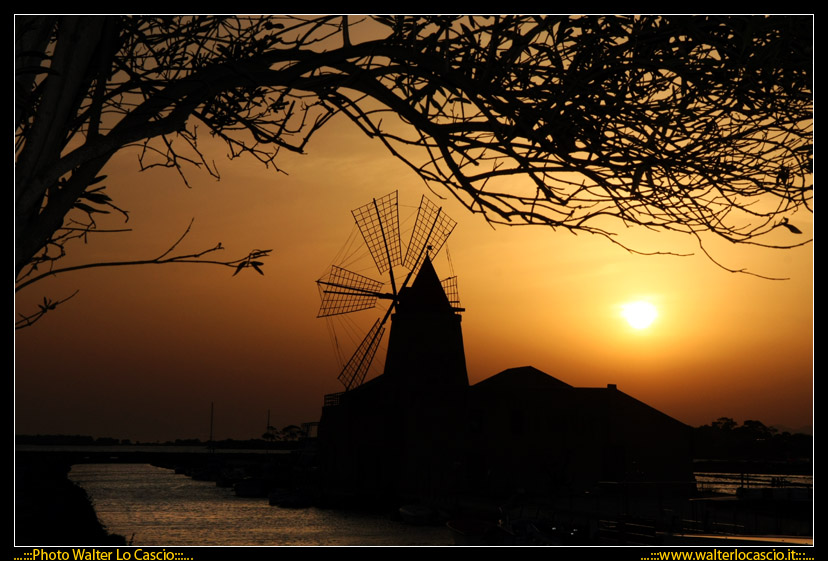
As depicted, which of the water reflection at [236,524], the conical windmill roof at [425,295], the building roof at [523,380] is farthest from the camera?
the conical windmill roof at [425,295]

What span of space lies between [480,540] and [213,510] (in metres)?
32.9

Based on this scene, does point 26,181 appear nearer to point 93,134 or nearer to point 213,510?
point 93,134

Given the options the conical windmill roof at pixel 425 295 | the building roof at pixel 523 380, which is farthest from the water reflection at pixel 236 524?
the conical windmill roof at pixel 425 295

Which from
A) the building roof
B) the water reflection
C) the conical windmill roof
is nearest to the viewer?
the building roof

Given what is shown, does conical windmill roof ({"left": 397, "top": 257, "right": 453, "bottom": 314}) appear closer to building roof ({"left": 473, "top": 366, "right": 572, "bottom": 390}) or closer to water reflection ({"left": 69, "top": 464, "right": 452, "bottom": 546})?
building roof ({"left": 473, "top": 366, "right": 572, "bottom": 390})

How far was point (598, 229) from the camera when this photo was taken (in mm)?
4465

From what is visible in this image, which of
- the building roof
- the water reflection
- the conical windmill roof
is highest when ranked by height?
the conical windmill roof

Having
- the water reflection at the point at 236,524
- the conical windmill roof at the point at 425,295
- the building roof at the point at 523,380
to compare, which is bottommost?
the water reflection at the point at 236,524

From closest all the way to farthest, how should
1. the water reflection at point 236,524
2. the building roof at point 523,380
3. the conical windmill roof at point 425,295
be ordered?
the building roof at point 523,380 → the water reflection at point 236,524 → the conical windmill roof at point 425,295

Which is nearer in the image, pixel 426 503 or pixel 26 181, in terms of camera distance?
pixel 26 181

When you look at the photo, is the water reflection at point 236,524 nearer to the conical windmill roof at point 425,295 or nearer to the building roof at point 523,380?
the building roof at point 523,380

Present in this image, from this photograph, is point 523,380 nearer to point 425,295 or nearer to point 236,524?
point 425,295

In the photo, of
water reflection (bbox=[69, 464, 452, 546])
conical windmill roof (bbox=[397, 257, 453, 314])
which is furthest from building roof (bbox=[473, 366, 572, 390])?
water reflection (bbox=[69, 464, 452, 546])

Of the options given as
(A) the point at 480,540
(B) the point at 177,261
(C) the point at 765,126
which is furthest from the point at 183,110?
(A) the point at 480,540
